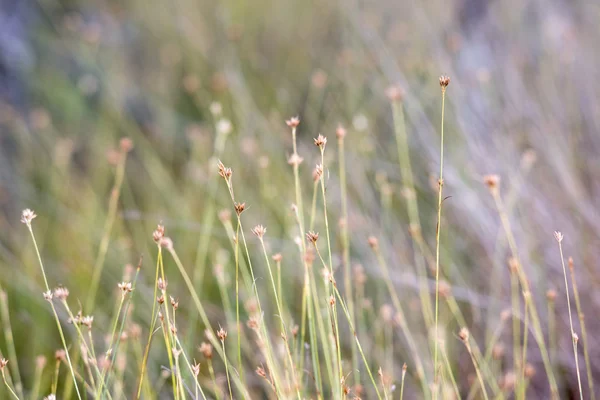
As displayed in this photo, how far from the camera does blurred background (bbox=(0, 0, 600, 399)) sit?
1.80 meters

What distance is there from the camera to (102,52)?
3266 millimetres

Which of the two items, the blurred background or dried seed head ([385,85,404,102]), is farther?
the blurred background

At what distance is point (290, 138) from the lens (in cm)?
Result: 231

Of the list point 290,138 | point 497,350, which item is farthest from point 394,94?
point 290,138

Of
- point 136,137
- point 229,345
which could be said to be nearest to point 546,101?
point 229,345

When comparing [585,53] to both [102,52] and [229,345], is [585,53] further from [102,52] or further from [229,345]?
[102,52]

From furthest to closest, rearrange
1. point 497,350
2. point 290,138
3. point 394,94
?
point 290,138, point 394,94, point 497,350

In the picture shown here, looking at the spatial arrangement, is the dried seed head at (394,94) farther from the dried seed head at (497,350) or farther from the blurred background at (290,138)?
the dried seed head at (497,350)

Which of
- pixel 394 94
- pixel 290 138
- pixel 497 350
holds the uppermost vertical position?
pixel 290 138

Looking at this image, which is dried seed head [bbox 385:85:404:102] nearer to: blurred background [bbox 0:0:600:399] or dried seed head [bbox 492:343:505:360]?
blurred background [bbox 0:0:600:399]

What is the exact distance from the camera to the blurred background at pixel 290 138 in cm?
180

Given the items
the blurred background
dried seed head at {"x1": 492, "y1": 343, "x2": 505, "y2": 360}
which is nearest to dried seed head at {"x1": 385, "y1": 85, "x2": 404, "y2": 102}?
the blurred background

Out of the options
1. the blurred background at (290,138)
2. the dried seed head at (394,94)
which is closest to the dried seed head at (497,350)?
the blurred background at (290,138)

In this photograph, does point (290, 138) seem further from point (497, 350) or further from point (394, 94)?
point (497, 350)
